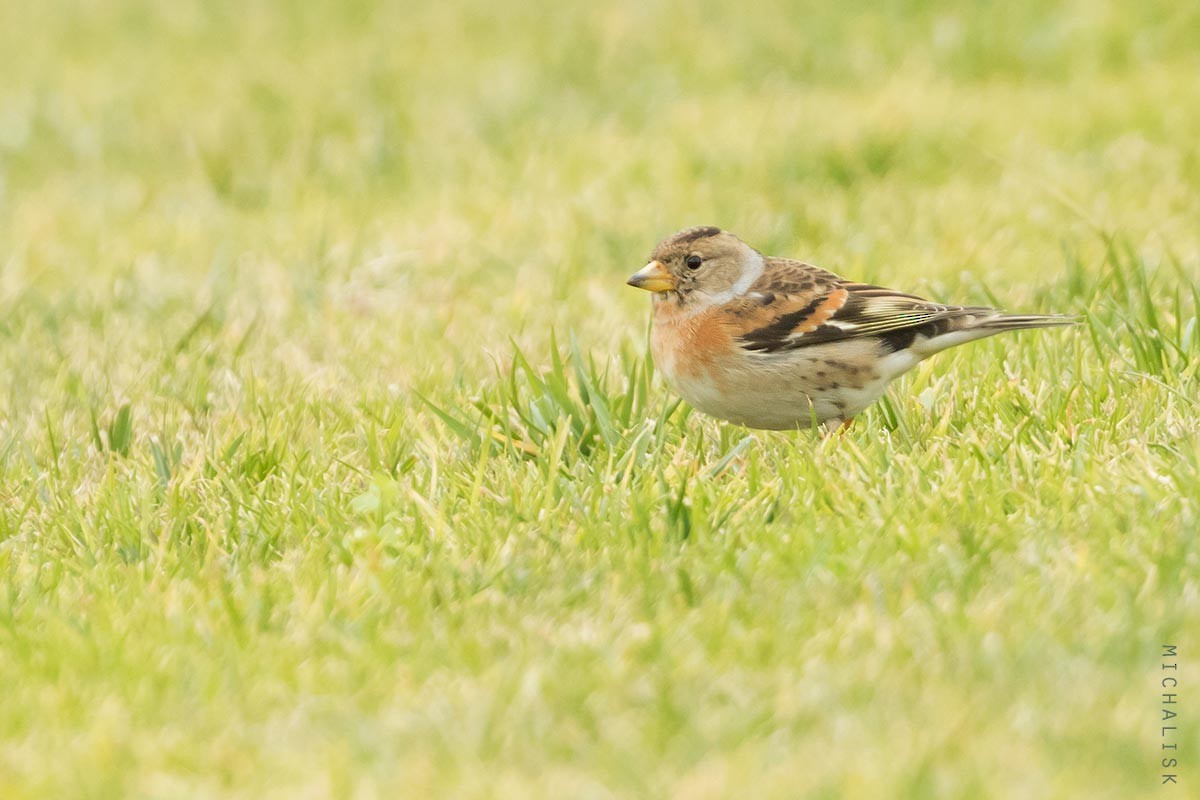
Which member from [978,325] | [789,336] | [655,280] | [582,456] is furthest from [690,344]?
[978,325]

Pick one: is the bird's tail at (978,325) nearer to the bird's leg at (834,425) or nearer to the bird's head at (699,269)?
the bird's leg at (834,425)

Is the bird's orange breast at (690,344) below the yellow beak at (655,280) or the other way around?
below

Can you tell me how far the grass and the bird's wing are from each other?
0.73ft

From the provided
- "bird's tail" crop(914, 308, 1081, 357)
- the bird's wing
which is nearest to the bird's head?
the bird's wing

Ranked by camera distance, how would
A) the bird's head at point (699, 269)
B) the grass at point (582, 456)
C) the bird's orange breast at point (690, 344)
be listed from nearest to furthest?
the grass at point (582, 456) < the bird's orange breast at point (690, 344) < the bird's head at point (699, 269)

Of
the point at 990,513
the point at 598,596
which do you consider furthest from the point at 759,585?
the point at 990,513

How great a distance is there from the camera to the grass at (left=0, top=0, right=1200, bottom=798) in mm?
3330

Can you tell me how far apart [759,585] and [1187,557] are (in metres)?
1.00

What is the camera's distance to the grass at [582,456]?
10.9 ft

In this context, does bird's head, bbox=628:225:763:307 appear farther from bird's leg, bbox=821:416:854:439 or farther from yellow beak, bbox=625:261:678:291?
bird's leg, bbox=821:416:854:439

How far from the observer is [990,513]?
4.18 m

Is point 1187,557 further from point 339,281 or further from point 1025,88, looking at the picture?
point 1025,88

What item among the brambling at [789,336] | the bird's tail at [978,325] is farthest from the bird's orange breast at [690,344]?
the bird's tail at [978,325]

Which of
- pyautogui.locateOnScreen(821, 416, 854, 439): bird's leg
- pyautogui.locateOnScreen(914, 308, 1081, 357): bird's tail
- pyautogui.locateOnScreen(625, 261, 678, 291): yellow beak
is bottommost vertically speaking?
pyautogui.locateOnScreen(821, 416, 854, 439): bird's leg
